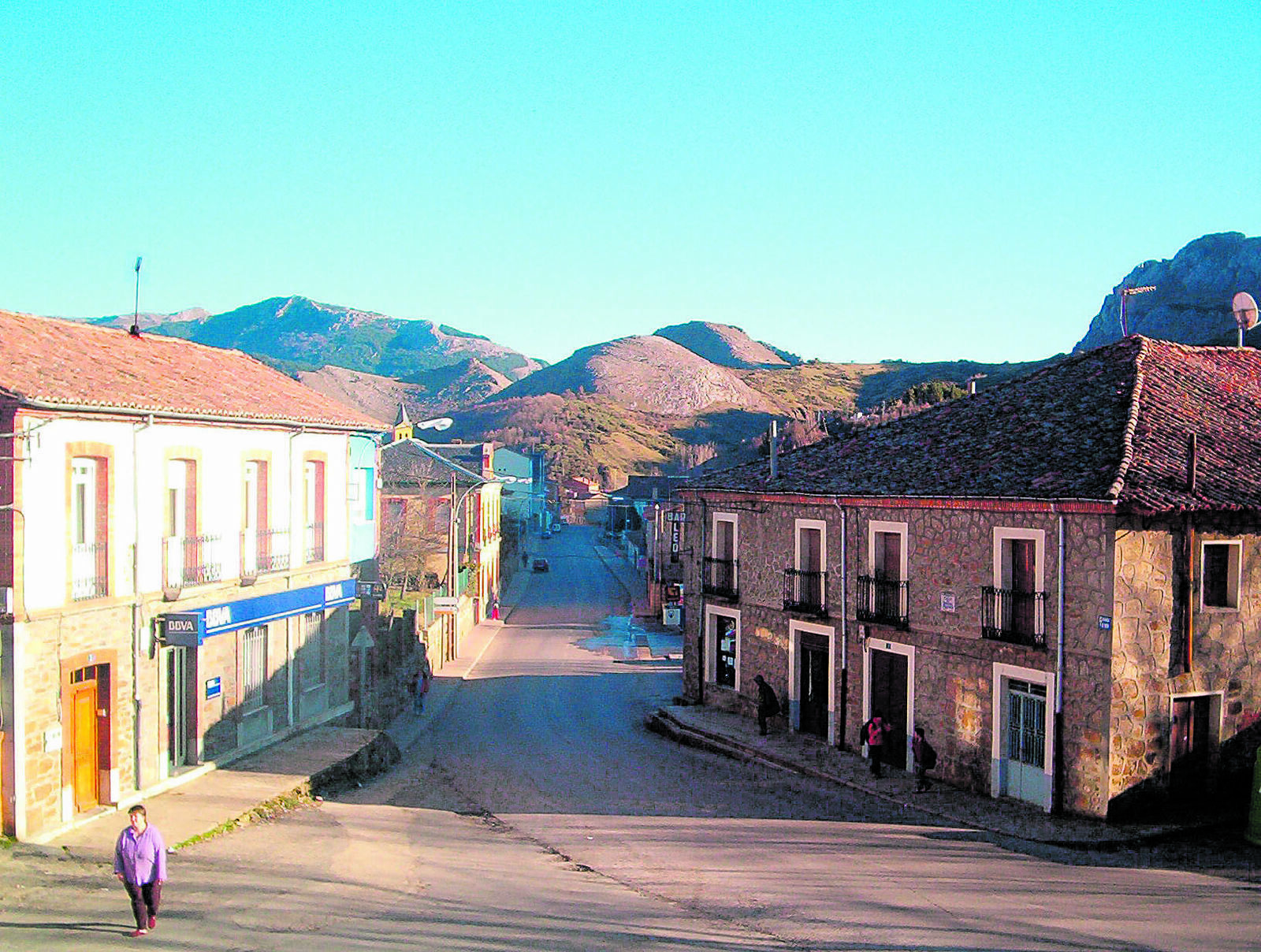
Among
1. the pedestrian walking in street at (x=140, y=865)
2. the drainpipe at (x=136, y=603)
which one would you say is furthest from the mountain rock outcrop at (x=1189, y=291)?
the pedestrian walking in street at (x=140, y=865)

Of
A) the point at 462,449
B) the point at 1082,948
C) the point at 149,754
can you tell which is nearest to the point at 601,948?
the point at 1082,948

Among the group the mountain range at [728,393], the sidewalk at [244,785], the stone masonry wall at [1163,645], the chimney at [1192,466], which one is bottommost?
the sidewalk at [244,785]

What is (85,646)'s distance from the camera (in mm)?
14680

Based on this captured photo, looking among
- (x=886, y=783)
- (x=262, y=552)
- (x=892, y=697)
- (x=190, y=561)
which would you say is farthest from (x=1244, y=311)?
(x=190, y=561)

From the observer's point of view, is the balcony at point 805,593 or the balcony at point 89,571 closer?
the balcony at point 89,571

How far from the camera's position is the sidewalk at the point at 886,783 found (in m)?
15.4

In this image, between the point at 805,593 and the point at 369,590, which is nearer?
the point at 805,593

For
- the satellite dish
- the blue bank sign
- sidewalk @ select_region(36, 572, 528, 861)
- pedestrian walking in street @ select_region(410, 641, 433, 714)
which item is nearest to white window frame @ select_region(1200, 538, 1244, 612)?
the satellite dish

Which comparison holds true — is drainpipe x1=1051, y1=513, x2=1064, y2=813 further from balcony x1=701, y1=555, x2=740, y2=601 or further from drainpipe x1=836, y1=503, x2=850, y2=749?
balcony x1=701, y1=555, x2=740, y2=601

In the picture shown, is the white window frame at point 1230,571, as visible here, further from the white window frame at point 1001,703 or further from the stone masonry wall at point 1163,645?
the white window frame at point 1001,703

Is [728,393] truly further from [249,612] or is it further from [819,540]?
[249,612]

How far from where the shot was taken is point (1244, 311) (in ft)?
70.7

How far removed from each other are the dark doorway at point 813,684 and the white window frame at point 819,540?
1449 mm

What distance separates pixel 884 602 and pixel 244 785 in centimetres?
1132
